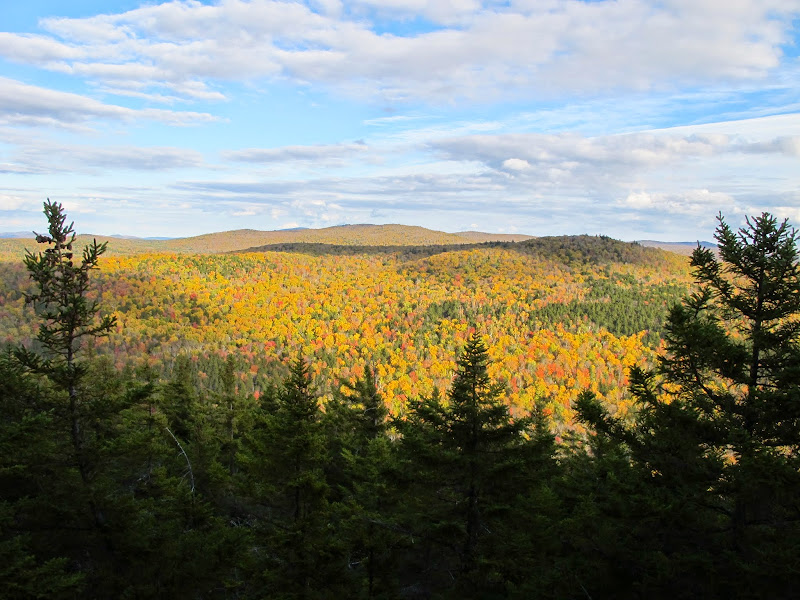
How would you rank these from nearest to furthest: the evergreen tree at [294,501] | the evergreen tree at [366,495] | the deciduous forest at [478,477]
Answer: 1. the deciduous forest at [478,477]
2. the evergreen tree at [294,501]
3. the evergreen tree at [366,495]

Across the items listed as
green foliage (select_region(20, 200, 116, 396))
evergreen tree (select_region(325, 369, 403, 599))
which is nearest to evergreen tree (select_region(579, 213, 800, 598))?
evergreen tree (select_region(325, 369, 403, 599))

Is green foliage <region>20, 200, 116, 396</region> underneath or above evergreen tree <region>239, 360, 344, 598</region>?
above

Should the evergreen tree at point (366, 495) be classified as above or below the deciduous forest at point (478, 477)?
below

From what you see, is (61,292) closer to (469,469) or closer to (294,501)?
(294,501)

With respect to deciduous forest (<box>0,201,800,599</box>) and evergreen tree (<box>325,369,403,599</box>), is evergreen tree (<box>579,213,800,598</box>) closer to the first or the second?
deciduous forest (<box>0,201,800,599</box>)

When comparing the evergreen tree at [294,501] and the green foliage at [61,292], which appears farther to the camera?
the evergreen tree at [294,501]

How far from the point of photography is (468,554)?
11.2m

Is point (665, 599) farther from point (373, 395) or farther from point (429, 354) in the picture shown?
point (429, 354)

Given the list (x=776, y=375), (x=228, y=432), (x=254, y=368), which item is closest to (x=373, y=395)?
(x=228, y=432)

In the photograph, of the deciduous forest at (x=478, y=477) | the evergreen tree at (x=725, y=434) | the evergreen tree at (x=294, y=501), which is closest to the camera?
the evergreen tree at (x=725, y=434)

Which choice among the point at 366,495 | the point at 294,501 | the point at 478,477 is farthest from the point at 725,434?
the point at 366,495

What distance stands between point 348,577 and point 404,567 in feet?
33.6

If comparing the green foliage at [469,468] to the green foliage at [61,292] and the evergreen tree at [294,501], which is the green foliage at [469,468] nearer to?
the evergreen tree at [294,501]

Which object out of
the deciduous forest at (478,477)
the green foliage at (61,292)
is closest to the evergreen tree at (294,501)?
the deciduous forest at (478,477)
